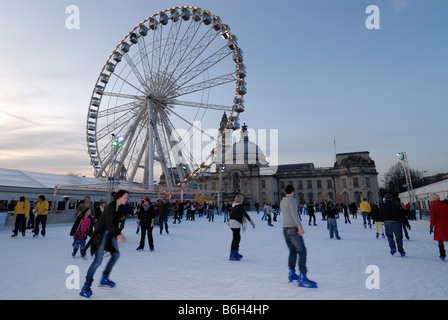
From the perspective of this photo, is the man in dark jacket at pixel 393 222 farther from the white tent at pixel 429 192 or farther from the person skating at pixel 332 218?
the white tent at pixel 429 192

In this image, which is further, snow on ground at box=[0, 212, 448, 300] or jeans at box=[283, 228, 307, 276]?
jeans at box=[283, 228, 307, 276]

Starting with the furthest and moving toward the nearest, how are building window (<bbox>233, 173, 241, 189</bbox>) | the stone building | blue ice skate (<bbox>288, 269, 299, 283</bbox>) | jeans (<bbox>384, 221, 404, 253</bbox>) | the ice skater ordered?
building window (<bbox>233, 173, 241, 189</bbox>) < the stone building < the ice skater < jeans (<bbox>384, 221, 404, 253</bbox>) < blue ice skate (<bbox>288, 269, 299, 283</bbox>)

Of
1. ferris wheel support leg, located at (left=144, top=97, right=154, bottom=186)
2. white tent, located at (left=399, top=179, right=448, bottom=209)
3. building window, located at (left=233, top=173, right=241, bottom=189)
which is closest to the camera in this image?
white tent, located at (left=399, top=179, right=448, bottom=209)

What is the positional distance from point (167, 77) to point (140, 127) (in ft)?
19.8

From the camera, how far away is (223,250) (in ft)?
28.4

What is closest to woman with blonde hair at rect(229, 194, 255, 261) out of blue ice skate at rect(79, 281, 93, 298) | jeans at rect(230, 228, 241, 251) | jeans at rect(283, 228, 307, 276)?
jeans at rect(230, 228, 241, 251)

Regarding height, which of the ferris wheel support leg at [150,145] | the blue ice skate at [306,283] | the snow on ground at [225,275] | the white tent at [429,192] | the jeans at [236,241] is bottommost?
the snow on ground at [225,275]

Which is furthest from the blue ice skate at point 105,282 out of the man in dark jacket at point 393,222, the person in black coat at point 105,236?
the man in dark jacket at point 393,222

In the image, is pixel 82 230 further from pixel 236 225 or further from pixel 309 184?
pixel 309 184

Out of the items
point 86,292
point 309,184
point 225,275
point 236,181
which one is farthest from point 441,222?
point 309,184

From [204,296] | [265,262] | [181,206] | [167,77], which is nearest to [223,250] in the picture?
[265,262]

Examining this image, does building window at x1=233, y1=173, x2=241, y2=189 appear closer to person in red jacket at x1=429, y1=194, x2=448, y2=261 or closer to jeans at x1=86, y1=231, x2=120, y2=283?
person in red jacket at x1=429, y1=194, x2=448, y2=261

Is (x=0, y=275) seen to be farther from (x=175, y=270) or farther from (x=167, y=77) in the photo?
(x=167, y=77)
